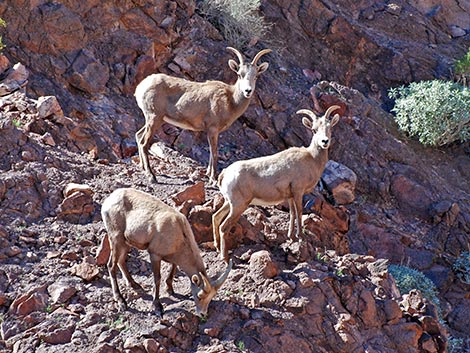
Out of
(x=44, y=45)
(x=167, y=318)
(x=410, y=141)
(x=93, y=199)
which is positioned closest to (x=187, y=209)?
(x=93, y=199)

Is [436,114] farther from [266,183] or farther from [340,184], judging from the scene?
[266,183]

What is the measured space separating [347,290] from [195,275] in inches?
94.6

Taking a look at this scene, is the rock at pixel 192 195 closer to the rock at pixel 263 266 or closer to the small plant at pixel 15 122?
the rock at pixel 263 266

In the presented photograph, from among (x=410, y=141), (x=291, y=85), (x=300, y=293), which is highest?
(x=300, y=293)

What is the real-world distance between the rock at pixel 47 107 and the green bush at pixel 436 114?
356 inches

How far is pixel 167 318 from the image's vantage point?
9.48m

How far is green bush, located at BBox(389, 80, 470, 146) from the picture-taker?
18297 millimetres

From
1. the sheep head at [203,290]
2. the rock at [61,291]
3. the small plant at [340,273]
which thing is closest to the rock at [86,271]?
the rock at [61,291]

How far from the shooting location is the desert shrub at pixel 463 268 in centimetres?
1492

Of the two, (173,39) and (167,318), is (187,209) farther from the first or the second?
(173,39)

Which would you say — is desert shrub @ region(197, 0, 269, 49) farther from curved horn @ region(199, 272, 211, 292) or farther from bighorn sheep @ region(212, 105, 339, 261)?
curved horn @ region(199, 272, 211, 292)

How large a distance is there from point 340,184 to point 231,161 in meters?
2.23

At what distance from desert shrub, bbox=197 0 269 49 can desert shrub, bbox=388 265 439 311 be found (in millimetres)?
6969

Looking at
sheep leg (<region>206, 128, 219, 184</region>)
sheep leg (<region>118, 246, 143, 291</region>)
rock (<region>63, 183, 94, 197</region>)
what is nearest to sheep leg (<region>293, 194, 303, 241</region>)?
sheep leg (<region>206, 128, 219, 184</region>)
